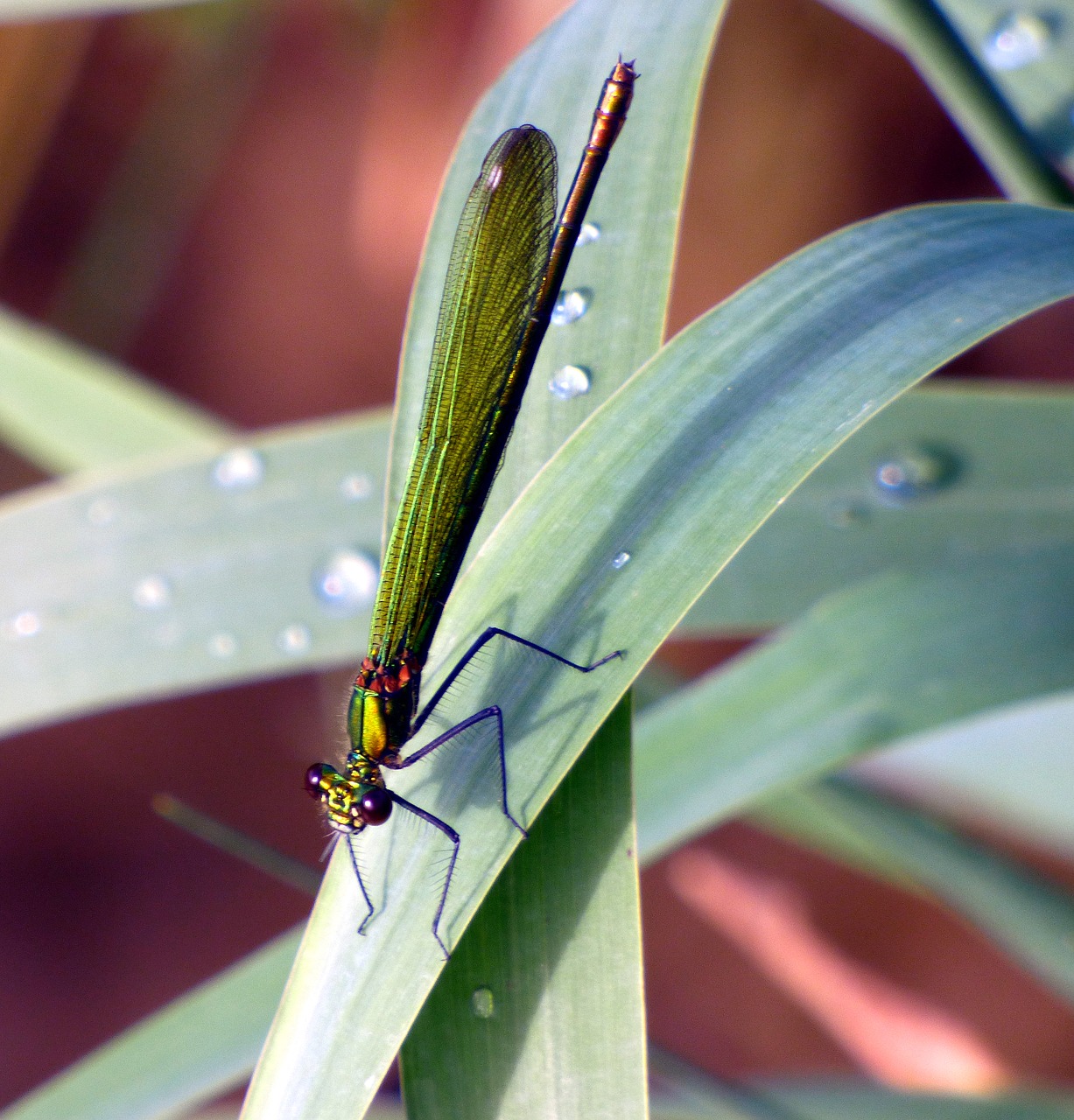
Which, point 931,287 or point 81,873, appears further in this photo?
point 81,873

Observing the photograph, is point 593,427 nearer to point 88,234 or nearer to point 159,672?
point 159,672

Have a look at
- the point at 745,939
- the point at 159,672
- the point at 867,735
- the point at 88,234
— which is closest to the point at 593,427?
the point at 867,735

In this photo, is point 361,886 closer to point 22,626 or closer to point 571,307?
point 571,307

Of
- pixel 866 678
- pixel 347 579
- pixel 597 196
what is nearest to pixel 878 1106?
pixel 866 678

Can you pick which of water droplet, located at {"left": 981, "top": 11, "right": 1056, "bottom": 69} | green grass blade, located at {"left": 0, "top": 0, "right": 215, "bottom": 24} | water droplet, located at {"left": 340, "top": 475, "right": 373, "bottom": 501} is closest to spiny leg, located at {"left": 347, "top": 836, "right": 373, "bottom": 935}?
water droplet, located at {"left": 340, "top": 475, "right": 373, "bottom": 501}

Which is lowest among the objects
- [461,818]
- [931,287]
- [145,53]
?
[461,818]

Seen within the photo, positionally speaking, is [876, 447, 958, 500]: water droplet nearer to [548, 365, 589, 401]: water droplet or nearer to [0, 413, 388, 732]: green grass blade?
[548, 365, 589, 401]: water droplet

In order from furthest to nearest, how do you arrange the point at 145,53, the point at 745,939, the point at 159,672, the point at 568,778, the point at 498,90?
the point at 145,53 < the point at 745,939 < the point at 159,672 < the point at 498,90 < the point at 568,778
